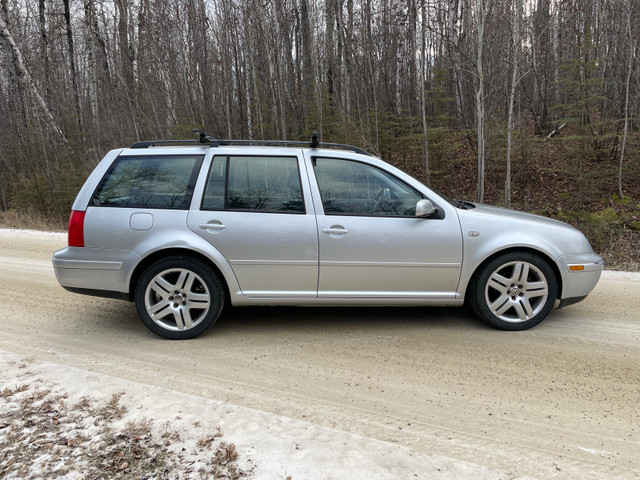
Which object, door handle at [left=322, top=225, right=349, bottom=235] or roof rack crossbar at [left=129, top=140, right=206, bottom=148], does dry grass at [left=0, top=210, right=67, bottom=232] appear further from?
door handle at [left=322, top=225, right=349, bottom=235]

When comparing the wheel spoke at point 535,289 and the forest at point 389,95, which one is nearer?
the wheel spoke at point 535,289

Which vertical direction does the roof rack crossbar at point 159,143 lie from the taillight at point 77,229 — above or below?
above

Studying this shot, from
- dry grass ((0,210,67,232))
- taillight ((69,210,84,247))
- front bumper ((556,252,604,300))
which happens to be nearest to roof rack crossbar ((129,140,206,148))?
taillight ((69,210,84,247))

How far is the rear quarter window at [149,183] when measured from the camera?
4234 mm

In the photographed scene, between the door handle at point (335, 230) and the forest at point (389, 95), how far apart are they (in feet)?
23.1

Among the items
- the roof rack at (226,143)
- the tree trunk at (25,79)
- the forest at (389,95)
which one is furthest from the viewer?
the tree trunk at (25,79)

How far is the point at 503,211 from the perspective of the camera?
15.0 ft

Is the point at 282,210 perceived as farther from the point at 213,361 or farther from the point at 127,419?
the point at 127,419

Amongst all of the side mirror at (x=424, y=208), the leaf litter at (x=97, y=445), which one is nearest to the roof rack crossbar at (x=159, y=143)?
the side mirror at (x=424, y=208)

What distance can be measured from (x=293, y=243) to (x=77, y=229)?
6.57ft

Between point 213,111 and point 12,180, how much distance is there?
30.0 feet

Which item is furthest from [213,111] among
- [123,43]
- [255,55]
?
[123,43]

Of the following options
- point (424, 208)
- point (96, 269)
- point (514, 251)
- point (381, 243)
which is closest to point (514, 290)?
point (514, 251)

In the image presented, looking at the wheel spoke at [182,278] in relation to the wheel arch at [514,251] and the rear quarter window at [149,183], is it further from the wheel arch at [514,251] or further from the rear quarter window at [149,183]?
the wheel arch at [514,251]
